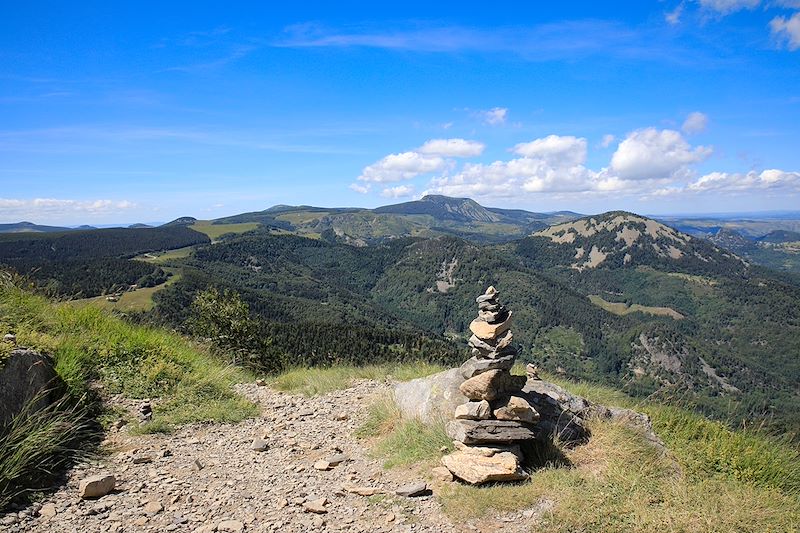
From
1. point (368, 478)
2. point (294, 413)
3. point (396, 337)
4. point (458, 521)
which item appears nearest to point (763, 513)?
point (458, 521)

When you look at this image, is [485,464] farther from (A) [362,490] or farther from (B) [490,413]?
(A) [362,490]

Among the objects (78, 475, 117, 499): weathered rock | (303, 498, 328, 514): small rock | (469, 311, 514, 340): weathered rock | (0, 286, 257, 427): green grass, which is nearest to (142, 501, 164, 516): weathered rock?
(78, 475, 117, 499): weathered rock

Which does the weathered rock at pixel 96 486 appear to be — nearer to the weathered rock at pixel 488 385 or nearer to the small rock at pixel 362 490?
the small rock at pixel 362 490

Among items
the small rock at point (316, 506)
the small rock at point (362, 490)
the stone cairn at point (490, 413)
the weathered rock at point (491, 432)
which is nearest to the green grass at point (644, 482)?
the stone cairn at point (490, 413)

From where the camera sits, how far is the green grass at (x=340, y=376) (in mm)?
13047

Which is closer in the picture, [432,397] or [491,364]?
[491,364]

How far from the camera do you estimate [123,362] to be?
1094 centimetres

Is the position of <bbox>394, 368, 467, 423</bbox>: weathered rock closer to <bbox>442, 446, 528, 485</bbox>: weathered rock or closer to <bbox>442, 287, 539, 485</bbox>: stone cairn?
<bbox>442, 287, 539, 485</bbox>: stone cairn

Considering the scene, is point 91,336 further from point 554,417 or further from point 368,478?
point 554,417

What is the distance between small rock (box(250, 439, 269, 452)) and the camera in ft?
29.0

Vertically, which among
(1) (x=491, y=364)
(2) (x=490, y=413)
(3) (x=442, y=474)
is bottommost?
(3) (x=442, y=474)

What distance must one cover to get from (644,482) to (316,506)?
5113mm

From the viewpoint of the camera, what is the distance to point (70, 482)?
6844 millimetres

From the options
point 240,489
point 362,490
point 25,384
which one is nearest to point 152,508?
point 240,489
